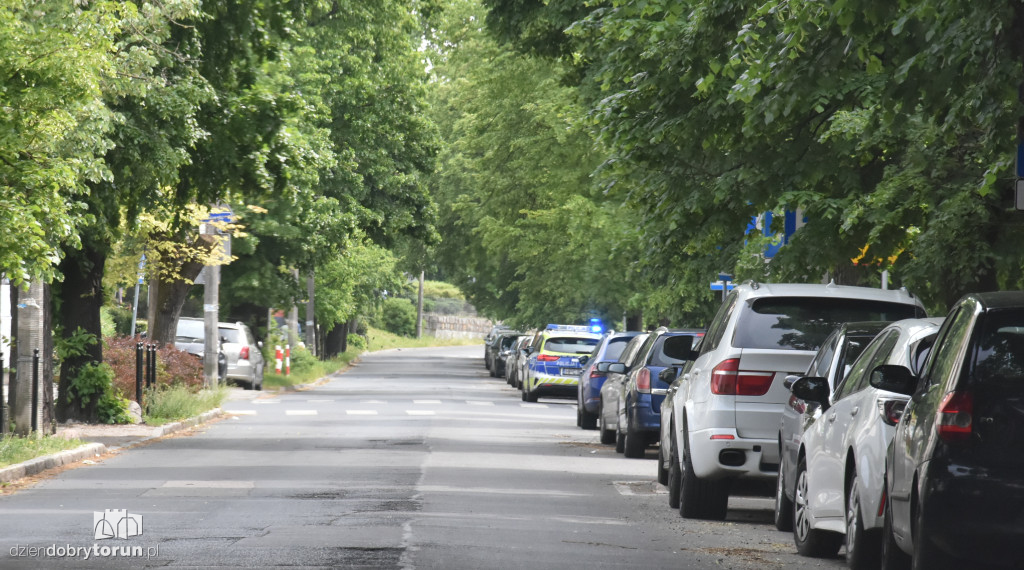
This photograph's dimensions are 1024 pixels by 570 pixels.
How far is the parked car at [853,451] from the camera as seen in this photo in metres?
8.31

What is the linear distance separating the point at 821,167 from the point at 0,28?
8551 millimetres

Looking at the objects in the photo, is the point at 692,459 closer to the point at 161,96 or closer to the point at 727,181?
the point at 727,181

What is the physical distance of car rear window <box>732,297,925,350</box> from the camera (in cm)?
1208

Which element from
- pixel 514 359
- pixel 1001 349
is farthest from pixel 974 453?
Result: pixel 514 359

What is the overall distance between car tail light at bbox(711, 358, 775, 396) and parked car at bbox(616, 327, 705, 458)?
581cm

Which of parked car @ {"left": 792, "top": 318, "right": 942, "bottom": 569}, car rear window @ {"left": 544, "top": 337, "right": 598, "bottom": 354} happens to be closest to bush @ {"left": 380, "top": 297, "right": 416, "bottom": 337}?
car rear window @ {"left": 544, "top": 337, "right": 598, "bottom": 354}

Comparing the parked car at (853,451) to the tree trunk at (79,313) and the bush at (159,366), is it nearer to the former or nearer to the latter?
the tree trunk at (79,313)

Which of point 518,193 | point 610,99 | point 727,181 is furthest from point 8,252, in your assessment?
point 518,193

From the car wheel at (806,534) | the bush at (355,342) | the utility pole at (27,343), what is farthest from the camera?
the bush at (355,342)

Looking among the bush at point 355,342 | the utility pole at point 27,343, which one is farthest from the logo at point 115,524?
the bush at point 355,342

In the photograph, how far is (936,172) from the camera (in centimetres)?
1586

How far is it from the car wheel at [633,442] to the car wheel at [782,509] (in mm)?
7342

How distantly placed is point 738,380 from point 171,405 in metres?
15.4

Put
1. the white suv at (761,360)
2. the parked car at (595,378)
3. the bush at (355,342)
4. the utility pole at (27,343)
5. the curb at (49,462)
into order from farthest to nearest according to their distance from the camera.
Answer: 1. the bush at (355,342)
2. the parked car at (595,378)
3. the utility pole at (27,343)
4. the curb at (49,462)
5. the white suv at (761,360)
